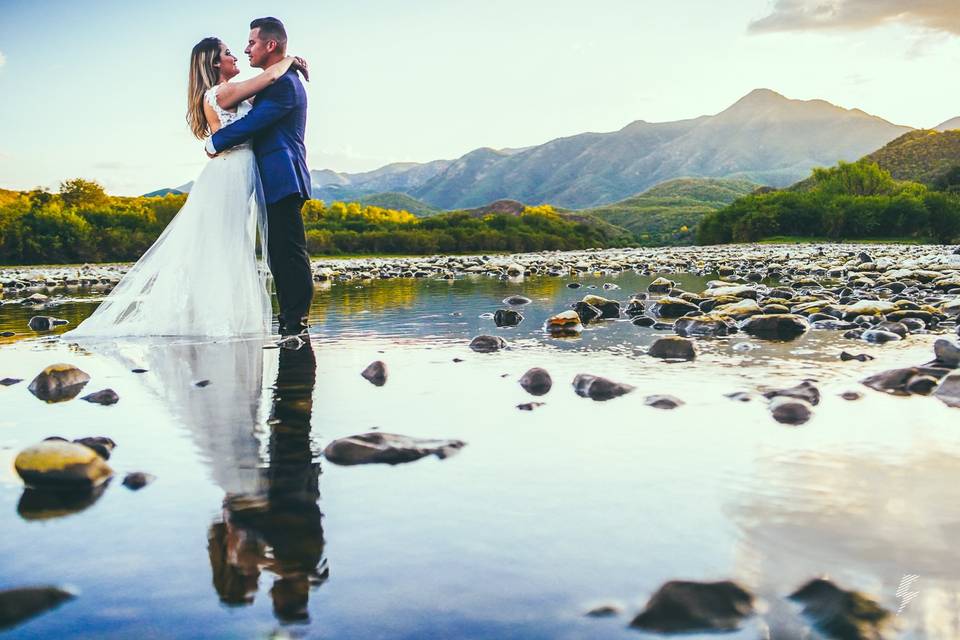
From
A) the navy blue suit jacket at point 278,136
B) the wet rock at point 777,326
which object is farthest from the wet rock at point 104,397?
the wet rock at point 777,326

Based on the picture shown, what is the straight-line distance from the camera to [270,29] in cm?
823

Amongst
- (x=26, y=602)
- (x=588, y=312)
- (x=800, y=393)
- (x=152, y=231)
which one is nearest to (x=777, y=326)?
(x=588, y=312)

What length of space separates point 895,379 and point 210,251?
653 centimetres

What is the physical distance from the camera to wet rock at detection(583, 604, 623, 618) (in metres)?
1.90

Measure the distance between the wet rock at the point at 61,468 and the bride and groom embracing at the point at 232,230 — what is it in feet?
17.1

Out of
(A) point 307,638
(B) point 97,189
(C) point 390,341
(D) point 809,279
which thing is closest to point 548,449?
(A) point 307,638

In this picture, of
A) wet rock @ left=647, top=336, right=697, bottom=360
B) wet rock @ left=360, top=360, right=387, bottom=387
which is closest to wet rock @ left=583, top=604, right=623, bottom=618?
wet rock @ left=360, top=360, right=387, bottom=387

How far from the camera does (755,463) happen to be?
10.4 ft

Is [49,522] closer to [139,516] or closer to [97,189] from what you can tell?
[139,516]

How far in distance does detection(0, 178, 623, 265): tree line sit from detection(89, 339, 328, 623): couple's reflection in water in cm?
4717

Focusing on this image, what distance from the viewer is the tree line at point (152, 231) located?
159 ft

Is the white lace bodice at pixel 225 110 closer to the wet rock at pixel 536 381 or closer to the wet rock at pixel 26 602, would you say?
the wet rock at pixel 536 381

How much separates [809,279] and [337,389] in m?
11.9

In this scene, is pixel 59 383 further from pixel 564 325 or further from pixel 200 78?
pixel 564 325
